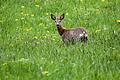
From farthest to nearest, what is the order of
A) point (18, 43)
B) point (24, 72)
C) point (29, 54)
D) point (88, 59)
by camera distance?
1. point (18, 43)
2. point (29, 54)
3. point (88, 59)
4. point (24, 72)

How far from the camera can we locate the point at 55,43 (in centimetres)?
1360

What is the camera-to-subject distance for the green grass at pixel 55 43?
28.1 feet

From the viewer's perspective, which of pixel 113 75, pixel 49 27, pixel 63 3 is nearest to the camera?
pixel 113 75

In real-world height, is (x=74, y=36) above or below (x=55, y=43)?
above

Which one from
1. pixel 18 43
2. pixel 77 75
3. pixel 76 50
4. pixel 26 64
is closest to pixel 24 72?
pixel 26 64

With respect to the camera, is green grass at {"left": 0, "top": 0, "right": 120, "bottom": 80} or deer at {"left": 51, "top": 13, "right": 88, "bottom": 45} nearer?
green grass at {"left": 0, "top": 0, "right": 120, "bottom": 80}

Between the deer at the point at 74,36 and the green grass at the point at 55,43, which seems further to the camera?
the deer at the point at 74,36

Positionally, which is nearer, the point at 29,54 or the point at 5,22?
the point at 29,54

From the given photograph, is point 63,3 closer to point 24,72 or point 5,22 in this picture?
point 5,22

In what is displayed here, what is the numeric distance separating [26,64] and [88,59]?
137 centimetres

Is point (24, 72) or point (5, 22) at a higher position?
point (24, 72)

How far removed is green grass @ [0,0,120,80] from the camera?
28.1ft

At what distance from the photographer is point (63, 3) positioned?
2134 cm

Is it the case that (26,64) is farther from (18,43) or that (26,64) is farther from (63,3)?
(63,3)
